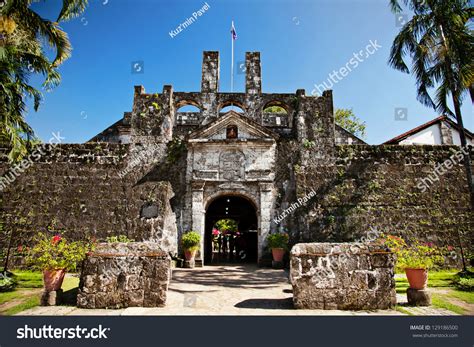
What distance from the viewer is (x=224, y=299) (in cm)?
530

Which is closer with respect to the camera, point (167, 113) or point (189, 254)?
point (189, 254)

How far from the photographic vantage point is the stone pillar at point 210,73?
40.1ft

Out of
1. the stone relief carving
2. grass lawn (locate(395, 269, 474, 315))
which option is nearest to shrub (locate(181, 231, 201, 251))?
the stone relief carving

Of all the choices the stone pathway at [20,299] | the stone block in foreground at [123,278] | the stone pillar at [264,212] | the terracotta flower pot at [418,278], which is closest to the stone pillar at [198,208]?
the stone pillar at [264,212]

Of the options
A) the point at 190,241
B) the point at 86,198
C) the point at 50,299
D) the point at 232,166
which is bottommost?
the point at 50,299

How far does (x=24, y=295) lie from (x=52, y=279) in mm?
1599

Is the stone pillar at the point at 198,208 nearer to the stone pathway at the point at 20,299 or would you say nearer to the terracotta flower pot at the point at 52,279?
the stone pathway at the point at 20,299

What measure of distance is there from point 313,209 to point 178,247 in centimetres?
538

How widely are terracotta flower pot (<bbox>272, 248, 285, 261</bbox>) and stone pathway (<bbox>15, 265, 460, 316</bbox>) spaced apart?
151 centimetres

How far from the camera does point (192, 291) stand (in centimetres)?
598

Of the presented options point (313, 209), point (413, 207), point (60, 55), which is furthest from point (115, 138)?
point (413, 207)

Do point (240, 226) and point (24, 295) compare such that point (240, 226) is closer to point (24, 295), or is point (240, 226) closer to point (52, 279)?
point (24, 295)

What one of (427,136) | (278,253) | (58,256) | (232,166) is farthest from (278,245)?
(427,136)

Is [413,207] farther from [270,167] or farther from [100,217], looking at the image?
[100,217]
